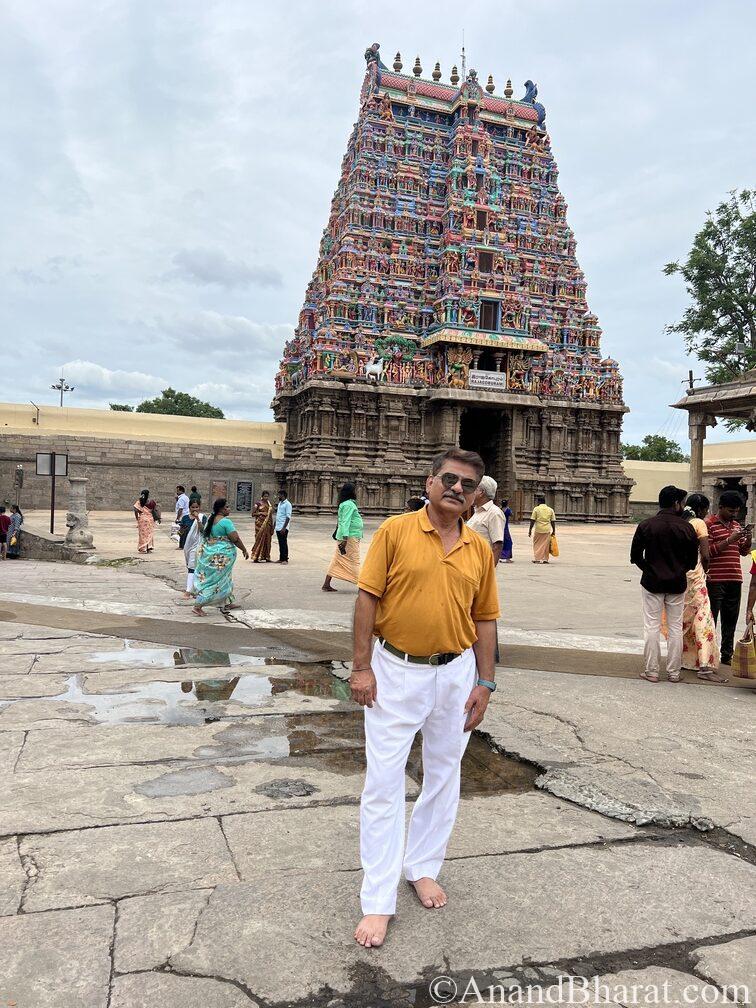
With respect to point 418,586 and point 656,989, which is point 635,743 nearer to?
point 656,989

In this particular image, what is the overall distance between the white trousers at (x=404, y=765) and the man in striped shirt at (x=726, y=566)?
4668mm

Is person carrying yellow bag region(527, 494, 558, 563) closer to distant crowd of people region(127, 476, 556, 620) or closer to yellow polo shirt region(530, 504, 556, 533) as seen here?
yellow polo shirt region(530, 504, 556, 533)

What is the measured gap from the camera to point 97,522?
23359 millimetres

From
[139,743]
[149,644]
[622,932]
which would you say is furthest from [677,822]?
[149,644]

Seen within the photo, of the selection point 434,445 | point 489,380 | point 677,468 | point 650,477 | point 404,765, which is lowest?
point 404,765

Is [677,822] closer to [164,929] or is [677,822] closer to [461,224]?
[164,929]

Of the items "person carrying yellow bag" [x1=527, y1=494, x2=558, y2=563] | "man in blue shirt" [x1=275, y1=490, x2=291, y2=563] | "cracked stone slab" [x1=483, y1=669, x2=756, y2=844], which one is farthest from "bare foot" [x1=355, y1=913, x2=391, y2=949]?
"person carrying yellow bag" [x1=527, y1=494, x2=558, y2=563]

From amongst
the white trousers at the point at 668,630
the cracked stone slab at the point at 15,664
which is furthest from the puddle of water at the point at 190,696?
the white trousers at the point at 668,630

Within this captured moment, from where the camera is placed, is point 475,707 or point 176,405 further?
point 176,405

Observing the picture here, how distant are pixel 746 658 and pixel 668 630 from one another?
61cm

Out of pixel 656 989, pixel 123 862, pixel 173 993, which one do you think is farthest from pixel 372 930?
pixel 123 862

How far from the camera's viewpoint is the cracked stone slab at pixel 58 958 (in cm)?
200

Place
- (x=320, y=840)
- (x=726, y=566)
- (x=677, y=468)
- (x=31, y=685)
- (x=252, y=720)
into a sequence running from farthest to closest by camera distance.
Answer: (x=677, y=468), (x=726, y=566), (x=31, y=685), (x=252, y=720), (x=320, y=840)

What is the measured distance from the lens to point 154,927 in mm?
2330
